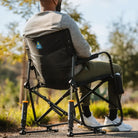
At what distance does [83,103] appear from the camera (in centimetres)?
280

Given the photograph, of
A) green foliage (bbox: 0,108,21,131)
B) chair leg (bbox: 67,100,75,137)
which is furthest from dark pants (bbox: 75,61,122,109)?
green foliage (bbox: 0,108,21,131)

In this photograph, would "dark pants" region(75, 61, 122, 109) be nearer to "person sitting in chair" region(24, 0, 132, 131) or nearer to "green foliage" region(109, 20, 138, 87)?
"person sitting in chair" region(24, 0, 132, 131)

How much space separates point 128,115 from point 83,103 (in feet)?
11.2

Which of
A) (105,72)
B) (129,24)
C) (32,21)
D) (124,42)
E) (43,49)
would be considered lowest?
(124,42)

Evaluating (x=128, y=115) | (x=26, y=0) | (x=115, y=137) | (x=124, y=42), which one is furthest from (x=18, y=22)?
(x=124, y=42)

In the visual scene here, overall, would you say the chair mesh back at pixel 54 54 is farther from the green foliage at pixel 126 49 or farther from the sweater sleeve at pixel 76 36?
the green foliage at pixel 126 49

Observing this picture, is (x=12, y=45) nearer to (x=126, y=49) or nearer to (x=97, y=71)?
(x=97, y=71)

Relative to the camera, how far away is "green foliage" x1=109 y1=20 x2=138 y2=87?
18.7 meters

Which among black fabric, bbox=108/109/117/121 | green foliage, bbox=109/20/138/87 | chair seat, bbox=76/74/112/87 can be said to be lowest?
green foliage, bbox=109/20/138/87

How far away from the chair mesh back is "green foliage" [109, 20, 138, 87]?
650 inches

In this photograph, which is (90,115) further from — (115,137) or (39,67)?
(39,67)

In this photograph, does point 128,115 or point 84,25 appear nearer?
point 84,25

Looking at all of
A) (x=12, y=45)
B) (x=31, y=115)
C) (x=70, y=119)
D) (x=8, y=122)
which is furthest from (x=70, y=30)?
(x=12, y=45)

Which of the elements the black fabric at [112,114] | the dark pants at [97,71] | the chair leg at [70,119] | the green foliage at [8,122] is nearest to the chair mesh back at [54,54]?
the dark pants at [97,71]
